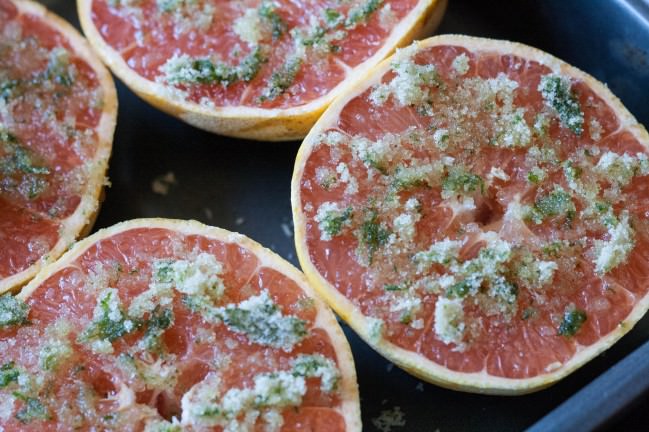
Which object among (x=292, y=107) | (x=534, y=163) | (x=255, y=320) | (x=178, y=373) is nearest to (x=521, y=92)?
(x=534, y=163)

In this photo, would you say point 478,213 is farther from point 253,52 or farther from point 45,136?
point 45,136

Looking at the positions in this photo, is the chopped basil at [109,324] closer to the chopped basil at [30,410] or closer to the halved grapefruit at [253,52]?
the chopped basil at [30,410]

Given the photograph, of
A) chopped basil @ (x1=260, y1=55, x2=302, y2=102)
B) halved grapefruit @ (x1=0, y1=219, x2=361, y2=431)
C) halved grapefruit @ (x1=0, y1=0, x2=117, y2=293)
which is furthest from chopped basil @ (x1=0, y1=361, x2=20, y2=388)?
chopped basil @ (x1=260, y1=55, x2=302, y2=102)

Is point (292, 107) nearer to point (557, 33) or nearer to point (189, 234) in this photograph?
point (189, 234)

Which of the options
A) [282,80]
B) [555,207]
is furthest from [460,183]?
[282,80]

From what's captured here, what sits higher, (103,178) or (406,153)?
(406,153)

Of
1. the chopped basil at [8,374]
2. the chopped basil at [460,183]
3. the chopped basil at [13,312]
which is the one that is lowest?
the chopped basil at [8,374]

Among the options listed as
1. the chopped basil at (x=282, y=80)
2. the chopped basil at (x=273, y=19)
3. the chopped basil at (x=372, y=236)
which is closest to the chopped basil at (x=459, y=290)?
the chopped basil at (x=372, y=236)
